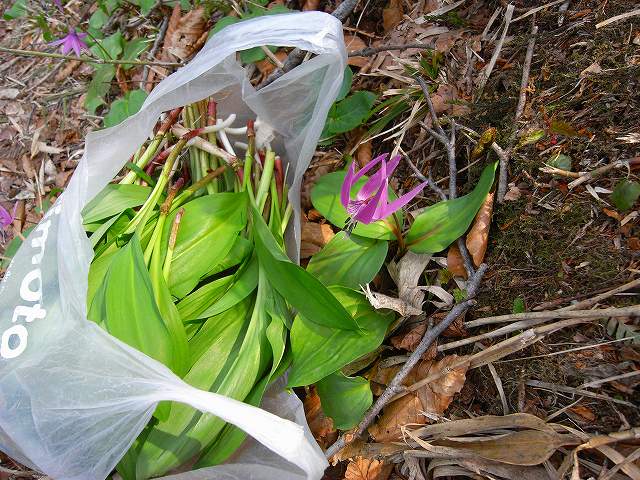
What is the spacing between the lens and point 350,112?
3.66 ft

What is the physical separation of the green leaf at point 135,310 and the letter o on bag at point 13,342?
0.11 m

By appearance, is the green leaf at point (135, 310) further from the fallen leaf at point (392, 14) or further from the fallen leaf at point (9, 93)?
the fallen leaf at point (9, 93)

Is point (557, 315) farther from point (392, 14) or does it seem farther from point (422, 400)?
point (392, 14)

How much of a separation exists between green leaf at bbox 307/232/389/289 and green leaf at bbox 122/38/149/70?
0.79 m

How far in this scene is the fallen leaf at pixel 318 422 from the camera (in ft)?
3.08

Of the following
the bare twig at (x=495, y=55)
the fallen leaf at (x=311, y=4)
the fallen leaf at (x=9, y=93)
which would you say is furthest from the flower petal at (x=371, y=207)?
the fallen leaf at (x=9, y=93)

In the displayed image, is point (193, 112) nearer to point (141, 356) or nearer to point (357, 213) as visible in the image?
point (357, 213)

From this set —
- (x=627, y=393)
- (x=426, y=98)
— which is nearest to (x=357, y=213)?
(x=426, y=98)

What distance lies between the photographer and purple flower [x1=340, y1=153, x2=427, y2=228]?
832mm

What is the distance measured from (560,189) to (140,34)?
1167 millimetres

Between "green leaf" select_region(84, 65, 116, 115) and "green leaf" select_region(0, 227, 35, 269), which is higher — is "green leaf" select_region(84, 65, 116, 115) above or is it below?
above

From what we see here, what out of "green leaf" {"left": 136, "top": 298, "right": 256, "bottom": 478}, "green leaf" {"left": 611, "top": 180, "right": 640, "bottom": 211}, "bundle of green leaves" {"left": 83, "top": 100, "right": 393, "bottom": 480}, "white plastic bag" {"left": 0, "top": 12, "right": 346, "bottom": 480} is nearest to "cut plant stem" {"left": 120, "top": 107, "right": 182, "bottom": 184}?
"bundle of green leaves" {"left": 83, "top": 100, "right": 393, "bottom": 480}

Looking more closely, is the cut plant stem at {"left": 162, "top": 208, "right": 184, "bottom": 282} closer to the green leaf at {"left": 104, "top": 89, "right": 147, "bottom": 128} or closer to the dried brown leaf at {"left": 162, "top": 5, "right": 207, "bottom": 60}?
the green leaf at {"left": 104, "top": 89, "right": 147, "bottom": 128}

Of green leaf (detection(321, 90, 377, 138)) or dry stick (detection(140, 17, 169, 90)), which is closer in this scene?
green leaf (detection(321, 90, 377, 138))
